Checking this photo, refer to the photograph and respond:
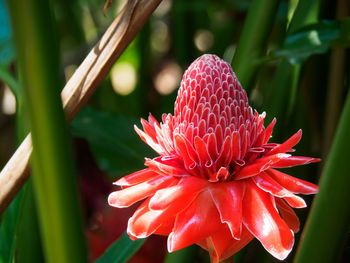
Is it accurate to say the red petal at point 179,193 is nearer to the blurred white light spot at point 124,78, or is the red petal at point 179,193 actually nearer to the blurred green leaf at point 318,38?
the blurred green leaf at point 318,38

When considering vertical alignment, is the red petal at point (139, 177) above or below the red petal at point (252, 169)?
below

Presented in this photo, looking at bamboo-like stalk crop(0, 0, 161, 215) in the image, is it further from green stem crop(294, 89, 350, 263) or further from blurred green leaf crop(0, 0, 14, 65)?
blurred green leaf crop(0, 0, 14, 65)

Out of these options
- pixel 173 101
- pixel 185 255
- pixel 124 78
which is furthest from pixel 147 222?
pixel 124 78

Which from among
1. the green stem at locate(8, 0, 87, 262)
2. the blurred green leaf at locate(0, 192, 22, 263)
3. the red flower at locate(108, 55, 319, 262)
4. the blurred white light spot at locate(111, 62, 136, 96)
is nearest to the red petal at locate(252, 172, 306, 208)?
the red flower at locate(108, 55, 319, 262)

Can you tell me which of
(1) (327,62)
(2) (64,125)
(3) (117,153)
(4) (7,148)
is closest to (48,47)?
(2) (64,125)

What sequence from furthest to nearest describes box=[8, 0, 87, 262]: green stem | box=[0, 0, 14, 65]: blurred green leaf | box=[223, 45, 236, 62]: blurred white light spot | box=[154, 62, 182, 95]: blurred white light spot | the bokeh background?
box=[154, 62, 182, 95]: blurred white light spot → box=[223, 45, 236, 62]: blurred white light spot → box=[0, 0, 14, 65]: blurred green leaf → the bokeh background → box=[8, 0, 87, 262]: green stem

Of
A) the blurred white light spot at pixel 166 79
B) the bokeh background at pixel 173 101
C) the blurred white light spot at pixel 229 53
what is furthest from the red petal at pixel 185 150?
the blurred white light spot at pixel 166 79

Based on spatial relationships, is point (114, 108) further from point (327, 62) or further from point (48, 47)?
point (48, 47)
